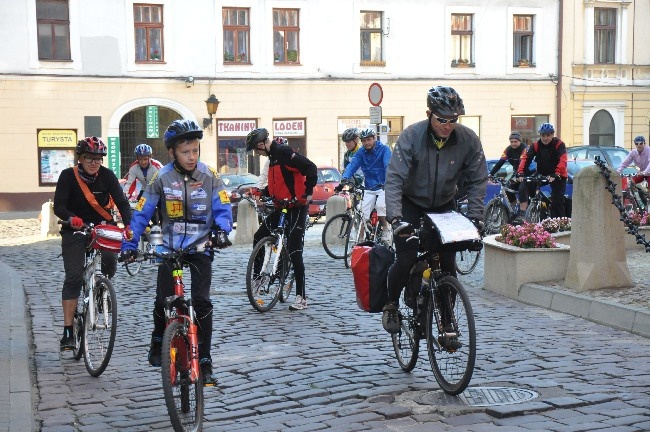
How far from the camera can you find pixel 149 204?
641 centimetres

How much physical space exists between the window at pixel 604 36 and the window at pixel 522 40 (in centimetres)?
272

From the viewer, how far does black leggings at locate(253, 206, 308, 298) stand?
10.6 meters

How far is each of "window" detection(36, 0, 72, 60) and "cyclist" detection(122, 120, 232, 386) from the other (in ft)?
94.3

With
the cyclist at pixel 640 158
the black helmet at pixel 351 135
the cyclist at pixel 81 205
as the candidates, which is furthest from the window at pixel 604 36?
the cyclist at pixel 81 205

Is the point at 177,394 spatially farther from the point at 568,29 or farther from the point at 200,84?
the point at 568,29

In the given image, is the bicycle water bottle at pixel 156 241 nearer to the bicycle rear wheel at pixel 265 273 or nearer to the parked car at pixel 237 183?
the bicycle rear wheel at pixel 265 273

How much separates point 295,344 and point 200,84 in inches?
1090

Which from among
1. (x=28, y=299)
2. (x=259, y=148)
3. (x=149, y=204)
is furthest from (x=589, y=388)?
(x=28, y=299)

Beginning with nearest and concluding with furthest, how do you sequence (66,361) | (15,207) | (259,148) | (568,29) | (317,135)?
(66,361)
(259,148)
(15,207)
(317,135)
(568,29)

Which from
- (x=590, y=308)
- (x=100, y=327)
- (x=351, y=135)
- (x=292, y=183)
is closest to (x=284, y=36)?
(x=351, y=135)

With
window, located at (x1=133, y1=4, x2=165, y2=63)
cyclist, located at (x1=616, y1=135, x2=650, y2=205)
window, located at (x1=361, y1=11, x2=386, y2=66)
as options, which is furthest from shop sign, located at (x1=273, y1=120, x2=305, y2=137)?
cyclist, located at (x1=616, y1=135, x2=650, y2=205)

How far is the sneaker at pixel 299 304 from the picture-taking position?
413 inches

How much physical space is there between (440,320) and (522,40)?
3435 cm

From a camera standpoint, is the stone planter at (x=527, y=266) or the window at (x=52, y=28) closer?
the stone planter at (x=527, y=266)
